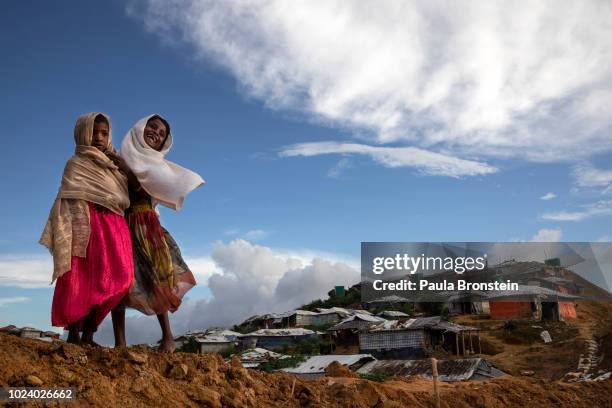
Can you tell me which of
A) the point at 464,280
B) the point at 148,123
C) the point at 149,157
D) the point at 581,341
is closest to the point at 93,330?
the point at 149,157

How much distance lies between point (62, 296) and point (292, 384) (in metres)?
2.20

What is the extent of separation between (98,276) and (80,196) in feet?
2.16

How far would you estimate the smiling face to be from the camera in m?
4.54

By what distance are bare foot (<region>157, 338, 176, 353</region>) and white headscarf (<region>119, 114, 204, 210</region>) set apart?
1118 millimetres

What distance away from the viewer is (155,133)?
15.8 ft

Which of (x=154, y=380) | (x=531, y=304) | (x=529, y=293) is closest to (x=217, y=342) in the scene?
(x=531, y=304)

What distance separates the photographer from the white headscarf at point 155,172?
4605mm

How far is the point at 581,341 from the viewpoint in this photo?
1101 inches

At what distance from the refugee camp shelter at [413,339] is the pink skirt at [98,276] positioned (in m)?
27.5

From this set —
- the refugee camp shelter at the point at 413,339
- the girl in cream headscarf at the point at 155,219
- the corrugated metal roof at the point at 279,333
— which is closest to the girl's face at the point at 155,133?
the girl in cream headscarf at the point at 155,219

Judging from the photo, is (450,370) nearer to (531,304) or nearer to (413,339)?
(413,339)

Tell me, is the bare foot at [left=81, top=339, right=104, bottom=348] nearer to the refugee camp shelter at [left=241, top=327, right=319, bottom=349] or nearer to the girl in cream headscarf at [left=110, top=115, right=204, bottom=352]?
the girl in cream headscarf at [left=110, top=115, right=204, bottom=352]

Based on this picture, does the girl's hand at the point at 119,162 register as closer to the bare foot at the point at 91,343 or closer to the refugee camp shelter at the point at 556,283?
the bare foot at the point at 91,343

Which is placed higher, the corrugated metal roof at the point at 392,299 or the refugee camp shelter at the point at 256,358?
the corrugated metal roof at the point at 392,299
